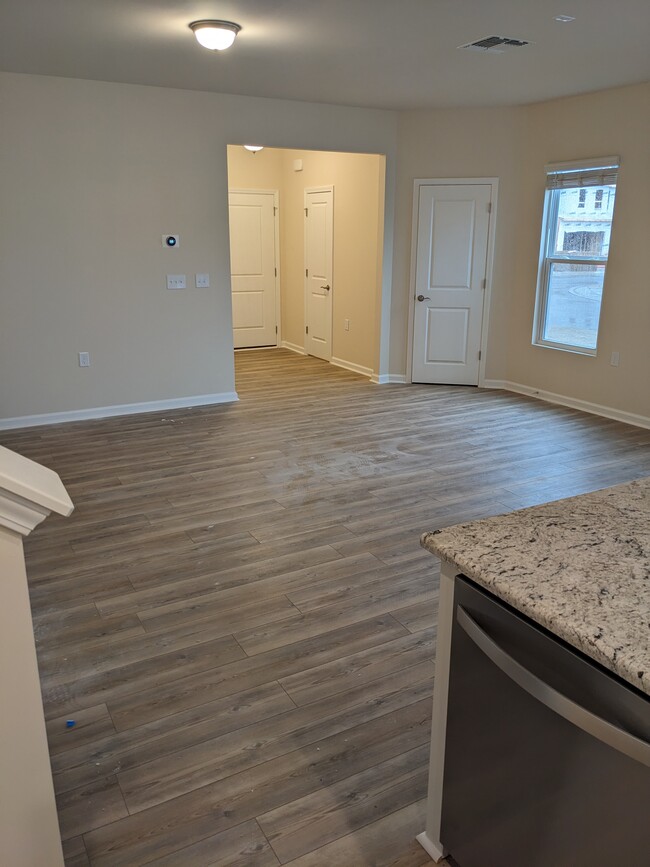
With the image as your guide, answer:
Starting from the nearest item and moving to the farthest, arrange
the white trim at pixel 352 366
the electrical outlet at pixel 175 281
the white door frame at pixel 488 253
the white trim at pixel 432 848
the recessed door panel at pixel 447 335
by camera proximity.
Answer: the white trim at pixel 432 848, the electrical outlet at pixel 175 281, the white door frame at pixel 488 253, the recessed door panel at pixel 447 335, the white trim at pixel 352 366

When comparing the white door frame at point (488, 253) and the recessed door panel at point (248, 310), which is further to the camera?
the recessed door panel at point (248, 310)

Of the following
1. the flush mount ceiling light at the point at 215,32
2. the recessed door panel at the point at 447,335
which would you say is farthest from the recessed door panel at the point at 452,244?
the flush mount ceiling light at the point at 215,32

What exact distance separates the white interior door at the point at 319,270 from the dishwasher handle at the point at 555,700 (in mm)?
7313

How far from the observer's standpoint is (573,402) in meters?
6.50

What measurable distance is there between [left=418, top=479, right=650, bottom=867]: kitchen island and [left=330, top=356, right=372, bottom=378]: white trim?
619 centimetres

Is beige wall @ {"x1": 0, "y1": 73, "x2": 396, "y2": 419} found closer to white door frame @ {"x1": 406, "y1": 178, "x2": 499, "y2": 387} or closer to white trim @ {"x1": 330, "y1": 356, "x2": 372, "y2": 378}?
white door frame @ {"x1": 406, "y1": 178, "x2": 499, "y2": 387}

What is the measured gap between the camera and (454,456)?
499 centimetres

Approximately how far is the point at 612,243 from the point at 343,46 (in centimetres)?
293

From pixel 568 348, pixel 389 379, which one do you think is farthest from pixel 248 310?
pixel 568 348

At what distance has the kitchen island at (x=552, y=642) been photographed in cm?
109

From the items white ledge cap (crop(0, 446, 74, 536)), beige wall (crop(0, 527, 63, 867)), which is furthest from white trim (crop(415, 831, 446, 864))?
white ledge cap (crop(0, 446, 74, 536))

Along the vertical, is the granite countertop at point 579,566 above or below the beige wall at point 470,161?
below

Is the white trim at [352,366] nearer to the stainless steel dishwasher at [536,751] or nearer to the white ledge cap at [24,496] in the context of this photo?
the stainless steel dishwasher at [536,751]

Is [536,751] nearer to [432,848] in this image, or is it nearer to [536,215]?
[432,848]
